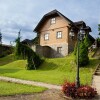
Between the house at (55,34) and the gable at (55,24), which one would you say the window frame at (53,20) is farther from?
the gable at (55,24)

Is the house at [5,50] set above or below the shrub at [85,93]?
above

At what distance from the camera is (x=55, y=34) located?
1889 inches

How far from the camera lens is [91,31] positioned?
51.6m

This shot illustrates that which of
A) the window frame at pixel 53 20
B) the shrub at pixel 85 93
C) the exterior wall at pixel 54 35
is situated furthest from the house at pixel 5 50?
the shrub at pixel 85 93

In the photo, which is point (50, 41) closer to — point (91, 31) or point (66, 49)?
point (66, 49)

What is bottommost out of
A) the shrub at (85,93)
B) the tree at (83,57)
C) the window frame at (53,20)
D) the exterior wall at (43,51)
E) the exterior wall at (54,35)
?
the shrub at (85,93)

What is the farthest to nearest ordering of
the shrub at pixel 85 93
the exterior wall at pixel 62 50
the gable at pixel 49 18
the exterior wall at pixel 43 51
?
the exterior wall at pixel 43 51 < the exterior wall at pixel 62 50 < the gable at pixel 49 18 < the shrub at pixel 85 93

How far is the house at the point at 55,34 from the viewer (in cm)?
4563

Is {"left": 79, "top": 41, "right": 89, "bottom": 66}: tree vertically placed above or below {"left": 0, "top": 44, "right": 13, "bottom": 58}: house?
below

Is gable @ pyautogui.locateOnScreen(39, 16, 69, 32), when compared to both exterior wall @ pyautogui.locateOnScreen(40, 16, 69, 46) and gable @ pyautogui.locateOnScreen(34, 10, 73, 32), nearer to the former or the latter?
exterior wall @ pyautogui.locateOnScreen(40, 16, 69, 46)

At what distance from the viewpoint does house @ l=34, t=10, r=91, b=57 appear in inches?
1797

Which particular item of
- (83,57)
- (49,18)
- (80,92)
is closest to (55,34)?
(49,18)

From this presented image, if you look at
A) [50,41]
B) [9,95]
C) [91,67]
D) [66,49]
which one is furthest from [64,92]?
[50,41]

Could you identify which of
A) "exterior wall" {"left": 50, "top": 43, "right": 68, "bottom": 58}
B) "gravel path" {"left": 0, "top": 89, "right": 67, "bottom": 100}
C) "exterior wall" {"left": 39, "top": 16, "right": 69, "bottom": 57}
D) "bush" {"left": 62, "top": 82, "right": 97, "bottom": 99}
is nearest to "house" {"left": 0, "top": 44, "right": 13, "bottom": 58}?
"exterior wall" {"left": 39, "top": 16, "right": 69, "bottom": 57}
